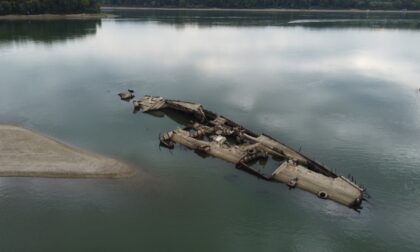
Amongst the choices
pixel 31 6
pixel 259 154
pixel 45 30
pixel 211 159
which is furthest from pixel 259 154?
pixel 31 6

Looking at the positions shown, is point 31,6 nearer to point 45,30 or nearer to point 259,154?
point 45,30

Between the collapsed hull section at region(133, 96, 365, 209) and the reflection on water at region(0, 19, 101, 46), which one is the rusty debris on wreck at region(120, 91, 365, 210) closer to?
the collapsed hull section at region(133, 96, 365, 209)

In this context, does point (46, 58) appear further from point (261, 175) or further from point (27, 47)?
point (261, 175)

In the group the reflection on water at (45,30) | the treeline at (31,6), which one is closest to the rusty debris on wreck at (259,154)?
the reflection on water at (45,30)

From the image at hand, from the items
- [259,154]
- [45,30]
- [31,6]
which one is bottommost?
[259,154]

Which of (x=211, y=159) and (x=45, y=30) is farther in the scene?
(x=45, y=30)

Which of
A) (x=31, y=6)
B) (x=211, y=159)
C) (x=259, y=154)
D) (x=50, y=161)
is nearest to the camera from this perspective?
(x=50, y=161)

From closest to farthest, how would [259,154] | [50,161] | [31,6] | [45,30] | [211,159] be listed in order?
[50,161] < [259,154] < [211,159] < [45,30] < [31,6]

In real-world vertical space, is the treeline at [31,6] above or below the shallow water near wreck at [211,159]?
above

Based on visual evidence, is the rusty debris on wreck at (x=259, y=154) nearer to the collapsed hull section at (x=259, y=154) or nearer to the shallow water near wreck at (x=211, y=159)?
the collapsed hull section at (x=259, y=154)
